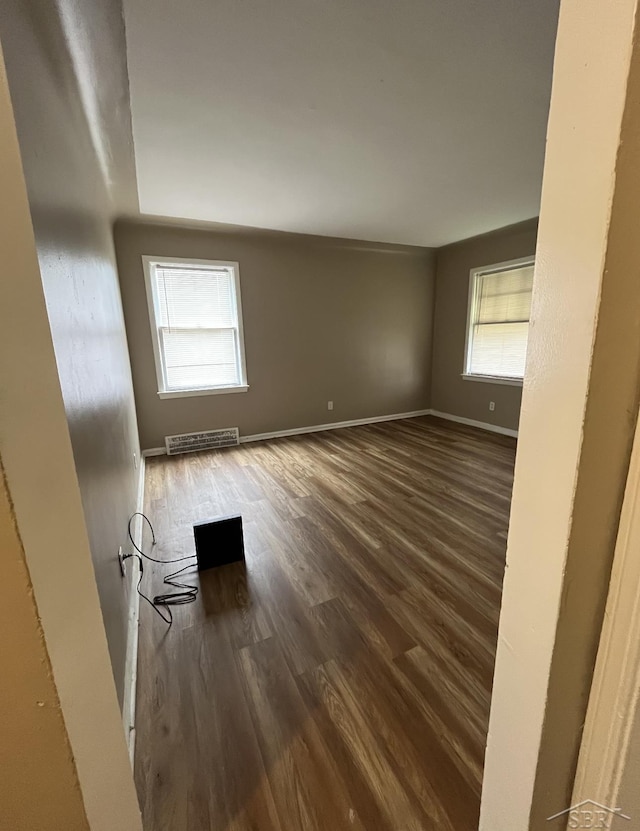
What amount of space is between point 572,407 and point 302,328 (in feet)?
13.7

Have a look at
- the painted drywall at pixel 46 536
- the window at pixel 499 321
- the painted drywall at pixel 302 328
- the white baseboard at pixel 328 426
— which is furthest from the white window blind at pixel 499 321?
the painted drywall at pixel 46 536

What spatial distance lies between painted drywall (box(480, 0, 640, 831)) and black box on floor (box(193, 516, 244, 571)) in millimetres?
1589

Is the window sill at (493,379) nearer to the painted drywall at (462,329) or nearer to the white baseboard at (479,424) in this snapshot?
the painted drywall at (462,329)

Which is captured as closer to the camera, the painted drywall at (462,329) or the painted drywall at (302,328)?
Answer: the painted drywall at (302,328)

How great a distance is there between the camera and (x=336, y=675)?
131 centimetres

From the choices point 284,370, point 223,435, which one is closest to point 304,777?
point 223,435

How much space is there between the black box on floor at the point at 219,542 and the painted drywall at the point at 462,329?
3.69 m

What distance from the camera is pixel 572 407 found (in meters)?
0.51

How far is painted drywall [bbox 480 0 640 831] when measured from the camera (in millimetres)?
444

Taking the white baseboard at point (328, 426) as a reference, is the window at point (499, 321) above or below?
above

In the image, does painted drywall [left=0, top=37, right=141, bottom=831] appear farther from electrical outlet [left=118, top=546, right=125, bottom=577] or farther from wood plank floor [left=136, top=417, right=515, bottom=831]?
electrical outlet [left=118, top=546, right=125, bottom=577]

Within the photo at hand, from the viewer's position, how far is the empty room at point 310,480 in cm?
52

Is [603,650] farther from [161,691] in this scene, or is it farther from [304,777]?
[161,691]

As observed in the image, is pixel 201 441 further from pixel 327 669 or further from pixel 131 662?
pixel 327 669
